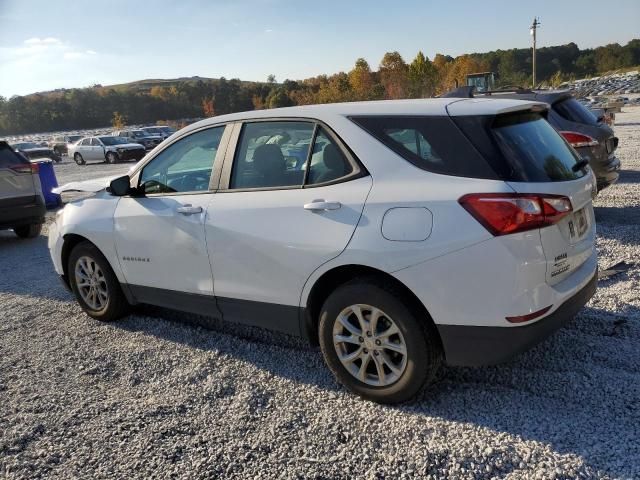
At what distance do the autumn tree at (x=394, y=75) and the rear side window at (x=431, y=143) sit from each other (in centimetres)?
6462

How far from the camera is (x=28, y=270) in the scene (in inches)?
294

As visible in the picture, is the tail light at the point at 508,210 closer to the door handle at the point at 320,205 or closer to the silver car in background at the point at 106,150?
the door handle at the point at 320,205

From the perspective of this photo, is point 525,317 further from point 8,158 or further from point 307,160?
Answer: point 8,158

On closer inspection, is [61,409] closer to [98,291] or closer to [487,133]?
[98,291]

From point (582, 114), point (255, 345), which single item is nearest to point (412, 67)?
point (582, 114)

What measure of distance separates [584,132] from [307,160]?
537 centimetres

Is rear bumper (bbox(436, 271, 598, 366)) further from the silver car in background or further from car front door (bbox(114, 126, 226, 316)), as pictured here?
the silver car in background

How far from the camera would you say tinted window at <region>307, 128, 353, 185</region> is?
11.0ft

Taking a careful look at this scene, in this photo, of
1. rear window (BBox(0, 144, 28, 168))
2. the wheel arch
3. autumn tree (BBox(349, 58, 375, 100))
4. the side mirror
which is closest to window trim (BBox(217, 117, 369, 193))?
the wheel arch

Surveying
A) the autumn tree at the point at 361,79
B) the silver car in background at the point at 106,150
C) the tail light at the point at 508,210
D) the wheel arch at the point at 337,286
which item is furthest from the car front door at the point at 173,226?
the autumn tree at the point at 361,79

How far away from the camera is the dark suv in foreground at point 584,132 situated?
7301 mm

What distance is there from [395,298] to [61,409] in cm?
226

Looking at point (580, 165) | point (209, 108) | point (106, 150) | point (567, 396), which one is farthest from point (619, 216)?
point (209, 108)

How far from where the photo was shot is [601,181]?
7.39 metres
